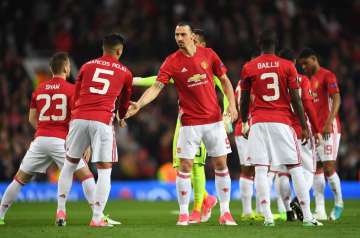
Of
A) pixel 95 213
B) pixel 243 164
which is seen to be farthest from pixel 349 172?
pixel 95 213

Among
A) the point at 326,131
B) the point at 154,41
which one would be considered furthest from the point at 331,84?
the point at 154,41

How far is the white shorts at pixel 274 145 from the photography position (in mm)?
10773

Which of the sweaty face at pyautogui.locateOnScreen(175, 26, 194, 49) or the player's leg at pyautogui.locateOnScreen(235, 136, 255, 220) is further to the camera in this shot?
the player's leg at pyautogui.locateOnScreen(235, 136, 255, 220)

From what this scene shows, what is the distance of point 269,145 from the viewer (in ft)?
35.4

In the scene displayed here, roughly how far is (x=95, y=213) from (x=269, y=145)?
2.31 m

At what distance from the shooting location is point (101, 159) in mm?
10836

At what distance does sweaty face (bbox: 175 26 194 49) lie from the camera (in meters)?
11.1

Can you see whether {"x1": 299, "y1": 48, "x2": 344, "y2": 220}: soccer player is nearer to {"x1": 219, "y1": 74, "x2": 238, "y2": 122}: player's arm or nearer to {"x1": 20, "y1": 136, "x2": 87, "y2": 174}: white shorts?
{"x1": 219, "y1": 74, "x2": 238, "y2": 122}: player's arm

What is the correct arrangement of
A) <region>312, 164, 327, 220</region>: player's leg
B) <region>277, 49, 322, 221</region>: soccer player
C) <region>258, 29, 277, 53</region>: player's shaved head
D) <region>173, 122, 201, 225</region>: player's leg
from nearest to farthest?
<region>258, 29, 277, 53</region>: player's shaved head, <region>173, 122, 201, 225</region>: player's leg, <region>277, 49, 322, 221</region>: soccer player, <region>312, 164, 327, 220</region>: player's leg

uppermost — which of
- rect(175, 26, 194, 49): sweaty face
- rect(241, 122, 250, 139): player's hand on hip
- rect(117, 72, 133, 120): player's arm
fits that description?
rect(175, 26, 194, 49): sweaty face

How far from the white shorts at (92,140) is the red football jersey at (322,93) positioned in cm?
401

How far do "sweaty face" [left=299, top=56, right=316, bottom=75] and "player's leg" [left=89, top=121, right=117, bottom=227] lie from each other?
395 centimetres

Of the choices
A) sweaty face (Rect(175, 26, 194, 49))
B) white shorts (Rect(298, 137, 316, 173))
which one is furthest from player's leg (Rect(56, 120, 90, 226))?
white shorts (Rect(298, 137, 316, 173))

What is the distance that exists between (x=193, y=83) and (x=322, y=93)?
3214 millimetres
